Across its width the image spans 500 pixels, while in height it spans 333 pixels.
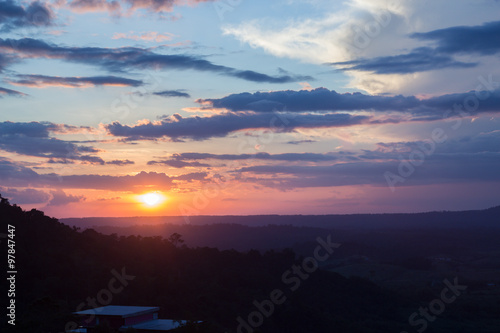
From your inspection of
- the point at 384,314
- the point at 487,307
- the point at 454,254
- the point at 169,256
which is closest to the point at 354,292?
the point at 384,314

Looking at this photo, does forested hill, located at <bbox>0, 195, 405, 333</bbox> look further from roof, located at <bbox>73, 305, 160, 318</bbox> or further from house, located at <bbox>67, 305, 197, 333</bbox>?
roof, located at <bbox>73, 305, 160, 318</bbox>

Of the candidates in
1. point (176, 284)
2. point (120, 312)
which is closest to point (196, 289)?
point (176, 284)

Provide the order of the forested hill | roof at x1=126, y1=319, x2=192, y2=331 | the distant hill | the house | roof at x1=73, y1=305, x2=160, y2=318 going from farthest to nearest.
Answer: the forested hill → the distant hill → roof at x1=73, y1=305, x2=160, y2=318 → roof at x1=126, y1=319, x2=192, y2=331 → the house

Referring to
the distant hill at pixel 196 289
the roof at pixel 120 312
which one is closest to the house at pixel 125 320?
the roof at pixel 120 312

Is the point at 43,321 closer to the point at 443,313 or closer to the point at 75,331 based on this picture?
the point at 75,331

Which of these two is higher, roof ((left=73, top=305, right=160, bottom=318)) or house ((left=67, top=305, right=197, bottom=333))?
roof ((left=73, top=305, right=160, bottom=318))

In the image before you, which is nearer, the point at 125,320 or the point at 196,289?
the point at 125,320

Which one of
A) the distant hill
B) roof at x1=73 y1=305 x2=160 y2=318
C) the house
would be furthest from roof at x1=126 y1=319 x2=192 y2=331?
the distant hill

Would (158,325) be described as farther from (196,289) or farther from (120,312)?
(196,289)

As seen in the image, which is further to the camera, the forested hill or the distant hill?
the forested hill

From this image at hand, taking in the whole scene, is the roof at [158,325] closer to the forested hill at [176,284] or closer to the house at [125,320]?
the house at [125,320]
